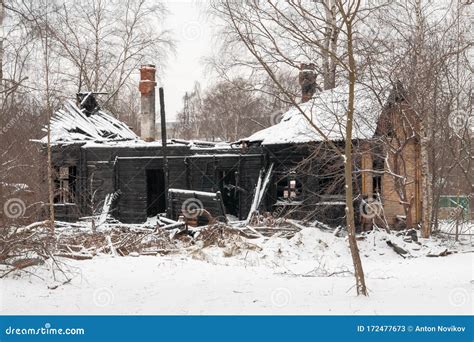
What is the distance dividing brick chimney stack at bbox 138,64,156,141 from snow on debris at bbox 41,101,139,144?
3.49 ft

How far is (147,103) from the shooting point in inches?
896

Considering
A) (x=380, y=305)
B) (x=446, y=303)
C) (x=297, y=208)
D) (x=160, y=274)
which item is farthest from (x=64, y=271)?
(x=297, y=208)

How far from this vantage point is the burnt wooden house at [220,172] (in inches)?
650

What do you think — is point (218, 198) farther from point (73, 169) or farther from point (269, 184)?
point (73, 169)

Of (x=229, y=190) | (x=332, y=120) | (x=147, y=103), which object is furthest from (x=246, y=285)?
(x=147, y=103)

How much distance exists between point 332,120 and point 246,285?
8.02 meters

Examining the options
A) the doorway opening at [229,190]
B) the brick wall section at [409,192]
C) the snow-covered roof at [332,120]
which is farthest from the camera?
the doorway opening at [229,190]

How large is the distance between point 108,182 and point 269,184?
6513 mm

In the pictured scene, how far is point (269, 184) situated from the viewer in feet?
58.1

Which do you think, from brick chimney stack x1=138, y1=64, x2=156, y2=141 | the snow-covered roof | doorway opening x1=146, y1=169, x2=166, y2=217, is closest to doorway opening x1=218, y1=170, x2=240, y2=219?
the snow-covered roof

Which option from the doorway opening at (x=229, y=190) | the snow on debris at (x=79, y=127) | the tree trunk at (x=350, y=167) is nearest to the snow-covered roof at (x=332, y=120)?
the doorway opening at (x=229, y=190)

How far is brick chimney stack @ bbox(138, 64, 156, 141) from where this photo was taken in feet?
73.2

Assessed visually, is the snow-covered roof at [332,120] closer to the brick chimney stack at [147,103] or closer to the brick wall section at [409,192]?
the brick wall section at [409,192]

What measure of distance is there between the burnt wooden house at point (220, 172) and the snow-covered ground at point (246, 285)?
12.3ft
